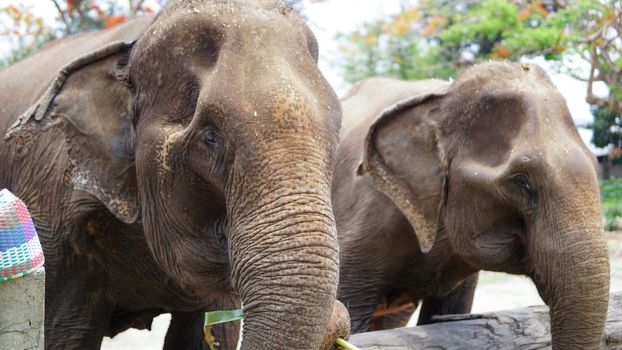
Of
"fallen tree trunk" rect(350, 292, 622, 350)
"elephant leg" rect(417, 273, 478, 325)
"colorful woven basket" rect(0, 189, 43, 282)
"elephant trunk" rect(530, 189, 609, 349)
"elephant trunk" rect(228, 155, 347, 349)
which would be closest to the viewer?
"colorful woven basket" rect(0, 189, 43, 282)

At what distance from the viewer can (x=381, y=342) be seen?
3.54 m

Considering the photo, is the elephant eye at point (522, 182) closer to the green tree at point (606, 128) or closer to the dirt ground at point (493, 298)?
the dirt ground at point (493, 298)

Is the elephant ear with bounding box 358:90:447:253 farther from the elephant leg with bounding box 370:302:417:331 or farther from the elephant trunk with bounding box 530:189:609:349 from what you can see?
the elephant leg with bounding box 370:302:417:331

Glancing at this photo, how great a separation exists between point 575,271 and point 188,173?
Result: 64.3 inches

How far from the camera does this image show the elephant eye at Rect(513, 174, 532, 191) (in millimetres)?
3836

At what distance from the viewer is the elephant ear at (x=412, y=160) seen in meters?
4.35

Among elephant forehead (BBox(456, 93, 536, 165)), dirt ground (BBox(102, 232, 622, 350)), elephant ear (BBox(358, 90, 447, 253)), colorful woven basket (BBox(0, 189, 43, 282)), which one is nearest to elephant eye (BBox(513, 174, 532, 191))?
elephant forehead (BBox(456, 93, 536, 165))

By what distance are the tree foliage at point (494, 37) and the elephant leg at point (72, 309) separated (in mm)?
4604

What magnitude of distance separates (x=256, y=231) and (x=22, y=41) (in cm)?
1200

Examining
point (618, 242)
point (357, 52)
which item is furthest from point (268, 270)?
point (357, 52)

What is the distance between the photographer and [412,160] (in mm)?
4461

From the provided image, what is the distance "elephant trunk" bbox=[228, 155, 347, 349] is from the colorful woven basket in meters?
0.59

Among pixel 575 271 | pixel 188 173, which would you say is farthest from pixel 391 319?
pixel 188 173

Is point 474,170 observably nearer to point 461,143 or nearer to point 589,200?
point 461,143
